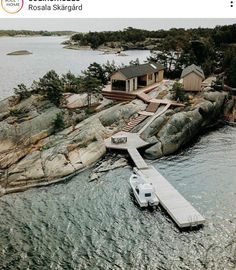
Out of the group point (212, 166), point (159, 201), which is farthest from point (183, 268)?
point (212, 166)

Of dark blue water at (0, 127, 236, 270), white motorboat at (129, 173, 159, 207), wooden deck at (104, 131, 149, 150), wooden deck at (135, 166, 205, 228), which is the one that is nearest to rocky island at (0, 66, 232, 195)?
wooden deck at (104, 131, 149, 150)

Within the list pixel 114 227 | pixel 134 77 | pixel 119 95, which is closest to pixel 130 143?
pixel 119 95

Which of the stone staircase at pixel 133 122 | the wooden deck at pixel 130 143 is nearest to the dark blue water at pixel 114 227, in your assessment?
the wooden deck at pixel 130 143

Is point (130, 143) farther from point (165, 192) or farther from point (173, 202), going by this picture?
point (173, 202)

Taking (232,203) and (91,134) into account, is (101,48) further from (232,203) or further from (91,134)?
(232,203)

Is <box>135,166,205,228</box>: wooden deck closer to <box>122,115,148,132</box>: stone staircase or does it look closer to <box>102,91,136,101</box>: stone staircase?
<box>122,115,148,132</box>: stone staircase
